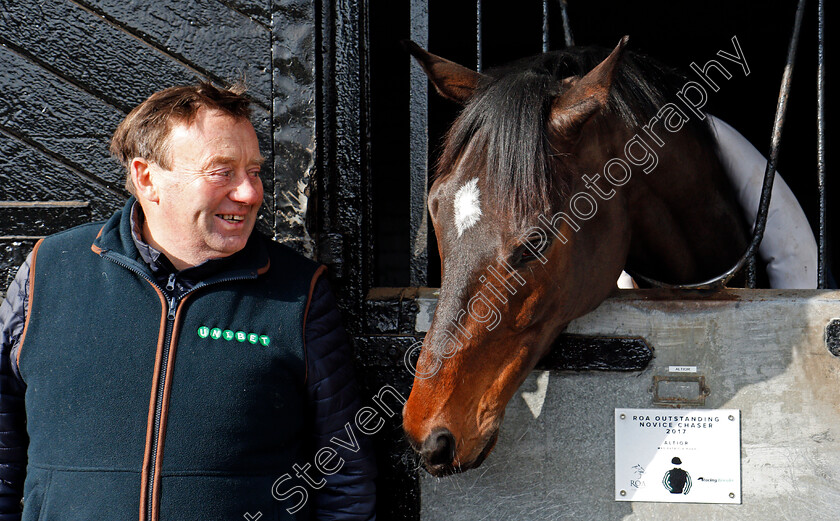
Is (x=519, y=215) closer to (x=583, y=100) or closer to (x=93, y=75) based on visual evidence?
(x=583, y=100)

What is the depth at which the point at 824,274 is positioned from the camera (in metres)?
1.78

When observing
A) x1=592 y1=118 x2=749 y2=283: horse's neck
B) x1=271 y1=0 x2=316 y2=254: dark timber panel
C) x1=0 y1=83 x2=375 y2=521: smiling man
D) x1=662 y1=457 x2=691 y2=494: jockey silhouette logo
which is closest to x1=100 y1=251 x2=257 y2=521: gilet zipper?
x1=0 y1=83 x2=375 y2=521: smiling man

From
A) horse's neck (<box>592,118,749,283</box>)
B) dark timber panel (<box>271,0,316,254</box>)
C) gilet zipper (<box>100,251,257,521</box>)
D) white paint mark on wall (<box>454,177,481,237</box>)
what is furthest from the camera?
dark timber panel (<box>271,0,316,254</box>)

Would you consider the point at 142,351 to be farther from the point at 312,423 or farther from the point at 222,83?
the point at 222,83

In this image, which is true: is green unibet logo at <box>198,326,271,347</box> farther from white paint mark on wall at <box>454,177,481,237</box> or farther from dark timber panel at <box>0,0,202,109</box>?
dark timber panel at <box>0,0,202,109</box>

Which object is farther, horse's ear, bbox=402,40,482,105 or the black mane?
horse's ear, bbox=402,40,482,105

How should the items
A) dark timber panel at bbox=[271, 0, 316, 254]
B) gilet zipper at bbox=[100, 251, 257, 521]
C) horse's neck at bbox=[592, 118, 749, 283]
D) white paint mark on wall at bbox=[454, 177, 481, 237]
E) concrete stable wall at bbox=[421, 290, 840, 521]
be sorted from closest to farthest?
gilet zipper at bbox=[100, 251, 257, 521]
white paint mark on wall at bbox=[454, 177, 481, 237]
concrete stable wall at bbox=[421, 290, 840, 521]
horse's neck at bbox=[592, 118, 749, 283]
dark timber panel at bbox=[271, 0, 316, 254]

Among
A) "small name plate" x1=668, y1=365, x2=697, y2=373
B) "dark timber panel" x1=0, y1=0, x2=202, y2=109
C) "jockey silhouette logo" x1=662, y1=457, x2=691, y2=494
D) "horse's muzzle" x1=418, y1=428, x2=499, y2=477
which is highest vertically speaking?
"dark timber panel" x1=0, y1=0, x2=202, y2=109

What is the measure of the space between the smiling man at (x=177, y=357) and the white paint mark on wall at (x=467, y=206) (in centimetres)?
37

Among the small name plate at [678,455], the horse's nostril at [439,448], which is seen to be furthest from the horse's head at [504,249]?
the small name plate at [678,455]

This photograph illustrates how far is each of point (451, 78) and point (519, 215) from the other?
463 millimetres

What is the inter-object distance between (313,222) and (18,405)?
0.80 m

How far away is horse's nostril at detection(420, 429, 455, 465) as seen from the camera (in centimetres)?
133

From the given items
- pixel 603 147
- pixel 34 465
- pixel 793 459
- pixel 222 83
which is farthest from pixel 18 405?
pixel 793 459
